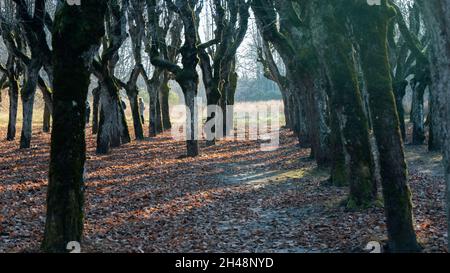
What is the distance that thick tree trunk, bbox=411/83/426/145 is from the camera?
21.1 m

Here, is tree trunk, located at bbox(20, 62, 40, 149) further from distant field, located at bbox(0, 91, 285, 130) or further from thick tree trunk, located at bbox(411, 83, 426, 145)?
distant field, located at bbox(0, 91, 285, 130)

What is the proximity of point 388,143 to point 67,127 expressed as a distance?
16.0ft

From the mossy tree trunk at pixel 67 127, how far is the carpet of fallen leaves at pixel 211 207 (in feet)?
2.62

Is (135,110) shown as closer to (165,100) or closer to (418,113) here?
(165,100)

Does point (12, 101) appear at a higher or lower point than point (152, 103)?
higher

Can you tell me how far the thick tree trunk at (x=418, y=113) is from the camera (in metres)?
21.1

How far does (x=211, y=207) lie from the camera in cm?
1176

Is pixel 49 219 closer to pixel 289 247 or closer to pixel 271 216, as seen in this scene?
pixel 289 247

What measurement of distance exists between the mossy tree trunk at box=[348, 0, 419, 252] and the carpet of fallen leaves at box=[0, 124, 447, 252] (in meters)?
0.58

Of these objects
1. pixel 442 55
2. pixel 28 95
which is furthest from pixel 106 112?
pixel 442 55

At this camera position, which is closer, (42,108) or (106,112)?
(106,112)

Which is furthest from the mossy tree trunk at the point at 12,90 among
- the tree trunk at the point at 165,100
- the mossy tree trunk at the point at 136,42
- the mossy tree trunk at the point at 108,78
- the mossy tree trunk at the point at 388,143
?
the mossy tree trunk at the point at 388,143

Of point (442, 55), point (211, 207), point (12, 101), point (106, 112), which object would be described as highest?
point (12, 101)

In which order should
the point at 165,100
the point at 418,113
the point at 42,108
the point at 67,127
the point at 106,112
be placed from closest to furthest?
the point at 67,127, the point at 106,112, the point at 418,113, the point at 165,100, the point at 42,108
